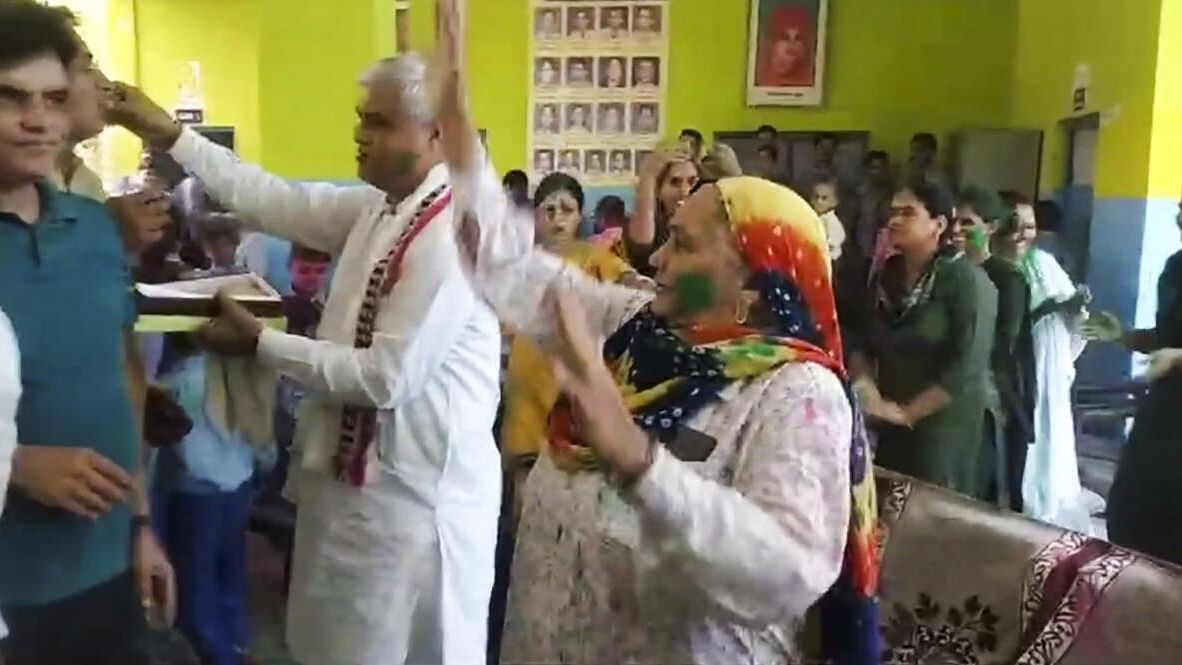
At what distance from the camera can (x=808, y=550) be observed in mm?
1274

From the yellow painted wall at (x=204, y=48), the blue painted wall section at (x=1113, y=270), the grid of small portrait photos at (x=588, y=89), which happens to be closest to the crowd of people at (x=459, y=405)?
the blue painted wall section at (x=1113, y=270)

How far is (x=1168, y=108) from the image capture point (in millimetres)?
5645

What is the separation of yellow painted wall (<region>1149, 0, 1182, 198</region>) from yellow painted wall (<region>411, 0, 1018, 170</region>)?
220cm

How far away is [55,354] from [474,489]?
75 centimetres

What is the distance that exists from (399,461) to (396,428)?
0.16 ft

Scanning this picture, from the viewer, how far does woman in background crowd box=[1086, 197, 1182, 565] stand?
2.28 meters

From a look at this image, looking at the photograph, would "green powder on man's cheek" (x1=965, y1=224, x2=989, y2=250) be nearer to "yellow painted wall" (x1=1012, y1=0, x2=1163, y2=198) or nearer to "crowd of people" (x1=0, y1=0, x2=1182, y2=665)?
"crowd of people" (x1=0, y1=0, x2=1182, y2=665)

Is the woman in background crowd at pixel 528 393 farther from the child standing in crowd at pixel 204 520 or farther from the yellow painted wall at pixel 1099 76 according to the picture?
the yellow painted wall at pixel 1099 76

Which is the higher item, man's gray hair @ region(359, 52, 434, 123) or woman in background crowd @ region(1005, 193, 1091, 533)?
man's gray hair @ region(359, 52, 434, 123)

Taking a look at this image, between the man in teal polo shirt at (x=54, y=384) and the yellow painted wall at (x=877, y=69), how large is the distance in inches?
253

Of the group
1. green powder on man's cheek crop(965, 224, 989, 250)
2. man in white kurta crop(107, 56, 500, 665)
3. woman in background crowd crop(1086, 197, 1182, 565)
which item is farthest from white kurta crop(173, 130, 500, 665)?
green powder on man's cheek crop(965, 224, 989, 250)

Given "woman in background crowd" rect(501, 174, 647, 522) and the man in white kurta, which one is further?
"woman in background crowd" rect(501, 174, 647, 522)

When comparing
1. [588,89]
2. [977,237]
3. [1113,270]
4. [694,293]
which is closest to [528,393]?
[694,293]

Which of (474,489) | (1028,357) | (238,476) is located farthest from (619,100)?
(474,489)
